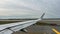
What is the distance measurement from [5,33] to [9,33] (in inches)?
11.5

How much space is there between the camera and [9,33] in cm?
591

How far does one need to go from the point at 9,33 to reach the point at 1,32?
1.67ft

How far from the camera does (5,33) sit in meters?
5.64

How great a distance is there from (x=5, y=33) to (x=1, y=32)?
0.22m

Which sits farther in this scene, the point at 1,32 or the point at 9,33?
the point at 9,33

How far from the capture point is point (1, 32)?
546cm
